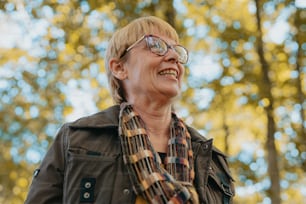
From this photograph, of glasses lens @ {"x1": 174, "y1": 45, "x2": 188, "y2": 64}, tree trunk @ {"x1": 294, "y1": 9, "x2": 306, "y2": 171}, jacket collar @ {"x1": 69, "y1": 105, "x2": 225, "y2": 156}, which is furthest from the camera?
tree trunk @ {"x1": 294, "y1": 9, "x2": 306, "y2": 171}

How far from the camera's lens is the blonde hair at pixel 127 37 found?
291 centimetres

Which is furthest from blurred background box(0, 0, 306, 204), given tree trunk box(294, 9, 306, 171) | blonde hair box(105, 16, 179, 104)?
blonde hair box(105, 16, 179, 104)

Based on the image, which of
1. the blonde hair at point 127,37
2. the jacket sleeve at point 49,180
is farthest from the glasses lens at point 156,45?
the jacket sleeve at point 49,180

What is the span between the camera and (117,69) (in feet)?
9.67

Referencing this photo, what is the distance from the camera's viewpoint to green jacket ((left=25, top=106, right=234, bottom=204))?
7.60 feet

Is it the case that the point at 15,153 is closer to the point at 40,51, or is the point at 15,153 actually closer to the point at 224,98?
the point at 40,51

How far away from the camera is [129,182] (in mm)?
2367

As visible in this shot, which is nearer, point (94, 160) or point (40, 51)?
point (94, 160)

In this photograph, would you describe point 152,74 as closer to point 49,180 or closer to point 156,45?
point 156,45

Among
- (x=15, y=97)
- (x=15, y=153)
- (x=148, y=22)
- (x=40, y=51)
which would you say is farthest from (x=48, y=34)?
(x=148, y=22)

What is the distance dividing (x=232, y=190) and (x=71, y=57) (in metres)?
6.47

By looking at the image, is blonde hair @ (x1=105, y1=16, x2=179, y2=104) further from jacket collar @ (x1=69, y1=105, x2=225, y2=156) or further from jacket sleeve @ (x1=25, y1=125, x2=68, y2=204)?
jacket sleeve @ (x1=25, y1=125, x2=68, y2=204)

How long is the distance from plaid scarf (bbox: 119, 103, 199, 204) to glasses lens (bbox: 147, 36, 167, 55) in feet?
1.22

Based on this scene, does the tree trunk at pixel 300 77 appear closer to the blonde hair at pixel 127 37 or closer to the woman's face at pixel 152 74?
the blonde hair at pixel 127 37
